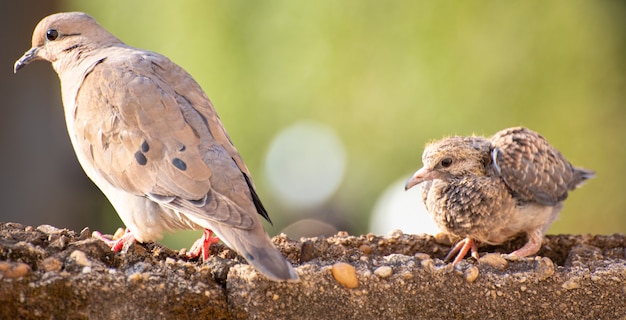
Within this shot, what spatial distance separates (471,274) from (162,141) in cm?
126

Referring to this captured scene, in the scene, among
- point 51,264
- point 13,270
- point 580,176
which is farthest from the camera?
point 580,176

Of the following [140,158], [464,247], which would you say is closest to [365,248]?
[464,247]

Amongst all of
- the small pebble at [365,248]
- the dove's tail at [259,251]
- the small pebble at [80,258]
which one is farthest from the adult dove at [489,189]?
the small pebble at [80,258]

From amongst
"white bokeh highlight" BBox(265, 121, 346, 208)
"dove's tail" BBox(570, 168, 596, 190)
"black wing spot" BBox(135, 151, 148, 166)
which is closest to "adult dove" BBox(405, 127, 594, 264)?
"dove's tail" BBox(570, 168, 596, 190)

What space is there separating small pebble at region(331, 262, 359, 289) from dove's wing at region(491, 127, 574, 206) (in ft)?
3.98

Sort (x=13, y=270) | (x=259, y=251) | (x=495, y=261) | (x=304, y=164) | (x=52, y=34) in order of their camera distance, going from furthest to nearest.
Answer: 1. (x=304, y=164)
2. (x=52, y=34)
3. (x=495, y=261)
4. (x=259, y=251)
5. (x=13, y=270)

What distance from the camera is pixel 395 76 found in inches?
236

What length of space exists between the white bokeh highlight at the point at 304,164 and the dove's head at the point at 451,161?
2.43m

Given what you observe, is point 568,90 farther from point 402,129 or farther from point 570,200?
point 402,129

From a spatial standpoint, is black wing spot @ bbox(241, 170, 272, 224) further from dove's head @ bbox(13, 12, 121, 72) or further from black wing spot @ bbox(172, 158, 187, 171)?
dove's head @ bbox(13, 12, 121, 72)

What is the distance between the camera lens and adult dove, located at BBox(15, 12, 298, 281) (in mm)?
3053

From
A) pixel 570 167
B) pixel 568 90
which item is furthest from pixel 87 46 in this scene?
pixel 568 90

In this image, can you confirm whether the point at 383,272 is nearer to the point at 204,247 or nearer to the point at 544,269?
the point at 544,269

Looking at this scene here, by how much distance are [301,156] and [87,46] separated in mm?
2611
